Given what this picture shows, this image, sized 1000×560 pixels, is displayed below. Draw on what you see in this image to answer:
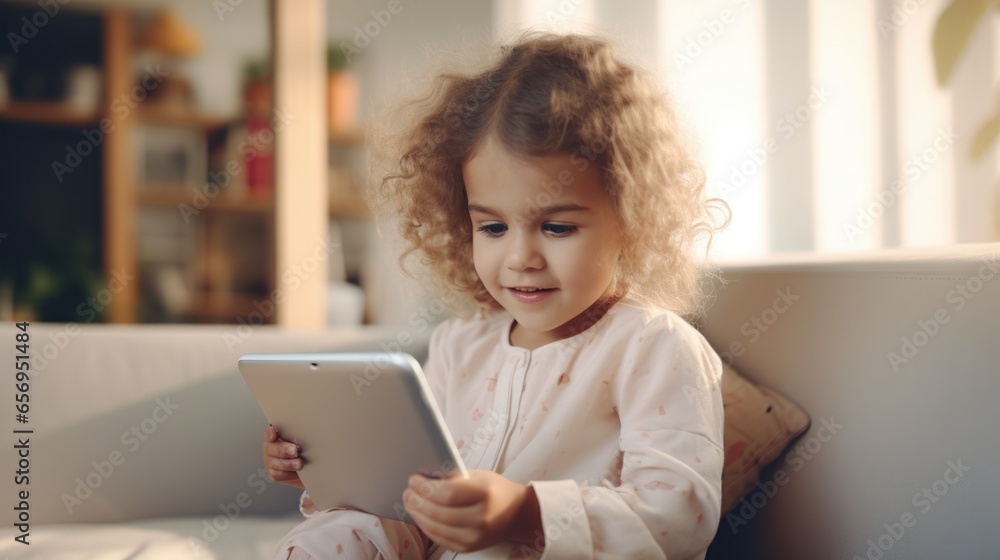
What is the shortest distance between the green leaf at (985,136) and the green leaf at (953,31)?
12 cm

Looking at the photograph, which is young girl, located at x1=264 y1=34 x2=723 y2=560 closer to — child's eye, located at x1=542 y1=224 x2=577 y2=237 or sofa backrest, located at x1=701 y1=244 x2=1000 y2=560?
child's eye, located at x1=542 y1=224 x2=577 y2=237

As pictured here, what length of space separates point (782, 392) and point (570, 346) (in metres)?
0.32

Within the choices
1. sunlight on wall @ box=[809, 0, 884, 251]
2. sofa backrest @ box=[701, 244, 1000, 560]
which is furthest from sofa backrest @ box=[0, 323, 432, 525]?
sunlight on wall @ box=[809, 0, 884, 251]

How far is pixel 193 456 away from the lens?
1.33m

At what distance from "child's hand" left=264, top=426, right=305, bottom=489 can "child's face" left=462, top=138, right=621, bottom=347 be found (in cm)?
29

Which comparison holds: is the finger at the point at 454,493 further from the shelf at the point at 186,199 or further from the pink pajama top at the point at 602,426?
the shelf at the point at 186,199

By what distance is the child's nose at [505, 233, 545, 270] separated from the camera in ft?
3.02

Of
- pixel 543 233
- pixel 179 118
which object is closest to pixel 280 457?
pixel 543 233

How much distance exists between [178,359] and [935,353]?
1.08m

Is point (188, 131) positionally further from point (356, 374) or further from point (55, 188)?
point (356, 374)

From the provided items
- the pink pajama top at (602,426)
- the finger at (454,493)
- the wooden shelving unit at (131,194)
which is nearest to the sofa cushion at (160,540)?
the pink pajama top at (602,426)

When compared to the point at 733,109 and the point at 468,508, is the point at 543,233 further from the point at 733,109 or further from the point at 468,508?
the point at 733,109

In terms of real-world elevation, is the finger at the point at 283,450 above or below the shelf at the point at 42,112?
below

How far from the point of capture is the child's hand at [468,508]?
0.76 m
